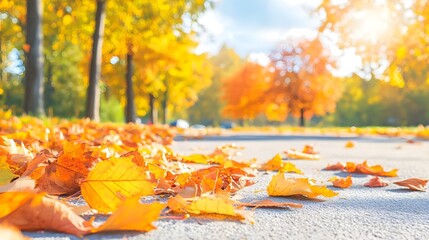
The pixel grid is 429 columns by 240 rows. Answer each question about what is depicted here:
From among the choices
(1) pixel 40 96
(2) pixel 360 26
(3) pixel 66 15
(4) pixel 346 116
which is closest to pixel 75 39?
(3) pixel 66 15

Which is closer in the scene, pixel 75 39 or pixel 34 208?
pixel 34 208

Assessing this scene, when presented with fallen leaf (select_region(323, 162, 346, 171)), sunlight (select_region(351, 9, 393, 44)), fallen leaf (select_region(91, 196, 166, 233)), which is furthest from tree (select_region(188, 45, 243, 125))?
fallen leaf (select_region(91, 196, 166, 233))

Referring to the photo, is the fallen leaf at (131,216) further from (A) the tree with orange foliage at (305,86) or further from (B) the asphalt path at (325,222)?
(A) the tree with orange foliage at (305,86)

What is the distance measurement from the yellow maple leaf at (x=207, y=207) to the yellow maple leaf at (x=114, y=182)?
109 millimetres

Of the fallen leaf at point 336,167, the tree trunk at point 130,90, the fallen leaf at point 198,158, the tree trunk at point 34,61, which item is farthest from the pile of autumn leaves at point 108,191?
the tree trunk at point 130,90

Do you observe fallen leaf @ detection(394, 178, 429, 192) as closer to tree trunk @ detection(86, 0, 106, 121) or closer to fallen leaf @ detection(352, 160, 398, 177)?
fallen leaf @ detection(352, 160, 398, 177)

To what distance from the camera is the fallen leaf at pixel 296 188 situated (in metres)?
2.23

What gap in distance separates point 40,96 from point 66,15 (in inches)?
165

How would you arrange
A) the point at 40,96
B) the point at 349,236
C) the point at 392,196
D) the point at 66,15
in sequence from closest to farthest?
the point at 349,236 < the point at 392,196 < the point at 40,96 < the point at 66,15

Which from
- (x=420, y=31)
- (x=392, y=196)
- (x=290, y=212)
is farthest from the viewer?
(x=420, y=31)

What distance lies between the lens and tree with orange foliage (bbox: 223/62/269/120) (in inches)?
1510

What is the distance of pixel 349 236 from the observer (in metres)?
1.62

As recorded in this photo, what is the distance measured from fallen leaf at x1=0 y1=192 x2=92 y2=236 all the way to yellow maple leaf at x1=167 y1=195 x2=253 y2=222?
1.36ft

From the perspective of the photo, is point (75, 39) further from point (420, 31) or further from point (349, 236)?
point (349, 236)
